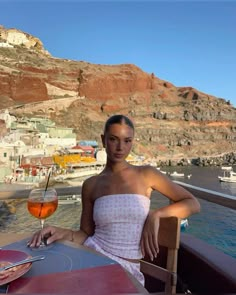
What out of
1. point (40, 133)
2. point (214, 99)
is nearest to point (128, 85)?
point (214, 99)

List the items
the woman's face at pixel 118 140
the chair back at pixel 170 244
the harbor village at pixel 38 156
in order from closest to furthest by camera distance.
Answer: the chair back at pixel 170 244, the woman's face at pixel 118 140, the harbor village at pixel 38 156

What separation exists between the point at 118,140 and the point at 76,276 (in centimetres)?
60

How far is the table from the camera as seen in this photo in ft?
2.25

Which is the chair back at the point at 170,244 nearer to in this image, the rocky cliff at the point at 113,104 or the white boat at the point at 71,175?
the white boat at the point at 71,175

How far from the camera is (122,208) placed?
1.11 metres

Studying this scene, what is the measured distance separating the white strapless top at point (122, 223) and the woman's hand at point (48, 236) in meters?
0.13

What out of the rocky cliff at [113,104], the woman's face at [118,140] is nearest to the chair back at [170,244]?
the woman's face at [118,140]

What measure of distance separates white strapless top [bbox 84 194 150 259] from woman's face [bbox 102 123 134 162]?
0.59ft

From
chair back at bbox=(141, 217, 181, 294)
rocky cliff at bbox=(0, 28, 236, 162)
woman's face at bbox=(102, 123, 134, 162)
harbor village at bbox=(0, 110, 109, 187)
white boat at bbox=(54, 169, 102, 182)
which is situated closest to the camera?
chair back at bbox=(141, 217, 181, 294)

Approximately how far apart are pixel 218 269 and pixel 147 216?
1.03 feet

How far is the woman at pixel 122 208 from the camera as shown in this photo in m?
1.09

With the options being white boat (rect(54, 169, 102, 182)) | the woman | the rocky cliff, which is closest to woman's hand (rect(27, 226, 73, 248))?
the woman

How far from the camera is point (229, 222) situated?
38.8 feet

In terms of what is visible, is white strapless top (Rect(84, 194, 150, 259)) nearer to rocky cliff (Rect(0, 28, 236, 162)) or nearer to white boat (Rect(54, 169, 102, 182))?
white boat (Rect(54, 169, 102, 182))
